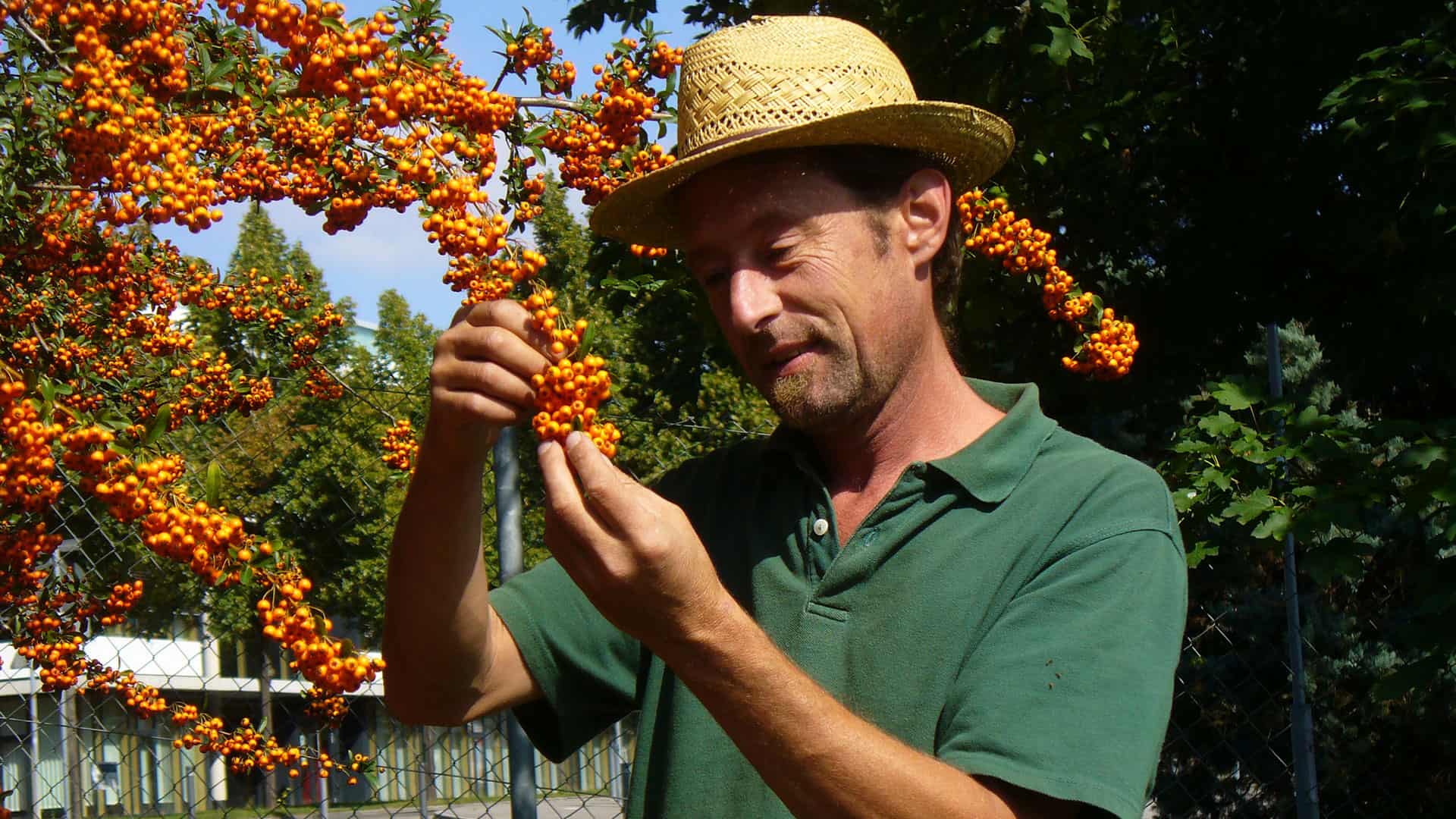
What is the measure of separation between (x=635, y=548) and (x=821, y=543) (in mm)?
494

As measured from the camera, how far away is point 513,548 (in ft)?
9.95

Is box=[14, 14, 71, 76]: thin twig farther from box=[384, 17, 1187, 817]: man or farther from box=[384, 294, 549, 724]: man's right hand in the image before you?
box=[384, 294, 549, 724]: man's right hand

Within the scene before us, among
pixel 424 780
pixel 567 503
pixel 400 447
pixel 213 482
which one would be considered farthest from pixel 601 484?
pixel 424 780

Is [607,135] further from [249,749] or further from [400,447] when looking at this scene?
[249,749]

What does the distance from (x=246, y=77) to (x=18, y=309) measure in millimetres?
1293

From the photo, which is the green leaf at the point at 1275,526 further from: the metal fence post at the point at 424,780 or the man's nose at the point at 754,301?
the metal fence post at the point at 424,780

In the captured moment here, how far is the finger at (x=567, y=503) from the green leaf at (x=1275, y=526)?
9.97ft

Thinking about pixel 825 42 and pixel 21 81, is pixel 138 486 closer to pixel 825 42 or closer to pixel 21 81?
pixel 21 81

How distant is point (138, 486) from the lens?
2137 millimetres

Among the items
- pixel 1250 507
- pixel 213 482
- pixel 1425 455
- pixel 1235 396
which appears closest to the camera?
pixel 213 482

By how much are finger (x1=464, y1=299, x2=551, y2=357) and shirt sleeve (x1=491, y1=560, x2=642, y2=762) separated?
576 mm

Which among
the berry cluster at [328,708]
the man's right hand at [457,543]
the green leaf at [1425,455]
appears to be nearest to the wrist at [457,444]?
the man's right hand at [457,543]

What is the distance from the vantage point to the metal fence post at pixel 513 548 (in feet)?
9.93

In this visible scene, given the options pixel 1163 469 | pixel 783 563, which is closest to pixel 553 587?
pixel 783 563
